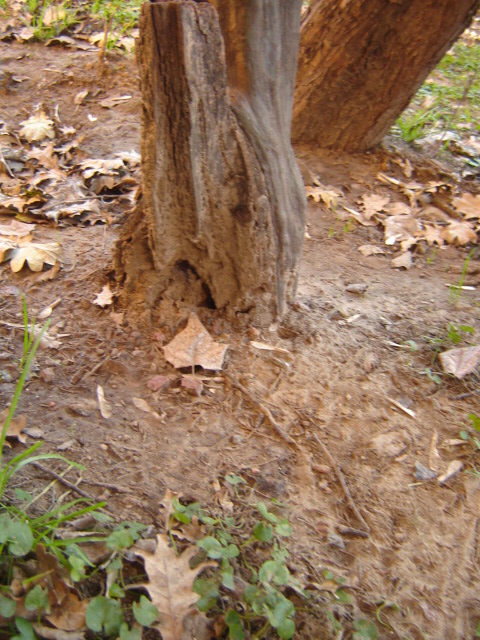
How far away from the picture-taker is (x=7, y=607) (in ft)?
4.23

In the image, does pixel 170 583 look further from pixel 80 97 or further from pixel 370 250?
pixel 80 97

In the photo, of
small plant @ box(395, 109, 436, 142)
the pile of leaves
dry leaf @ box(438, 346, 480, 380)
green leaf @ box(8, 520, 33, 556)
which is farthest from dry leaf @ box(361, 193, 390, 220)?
green leaf @ box(8, 520, 33, 556)

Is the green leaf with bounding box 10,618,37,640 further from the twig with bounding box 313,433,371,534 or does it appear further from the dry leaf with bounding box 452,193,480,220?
the dry leaf with bounding box 452,193,480,220

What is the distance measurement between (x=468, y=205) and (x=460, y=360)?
1639mm

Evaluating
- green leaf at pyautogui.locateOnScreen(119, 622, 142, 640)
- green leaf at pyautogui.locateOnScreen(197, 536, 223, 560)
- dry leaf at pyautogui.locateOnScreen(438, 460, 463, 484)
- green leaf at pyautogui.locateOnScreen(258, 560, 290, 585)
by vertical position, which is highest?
green leaf at pyautogui.locateOnScreen(197, 536, 223, 560)

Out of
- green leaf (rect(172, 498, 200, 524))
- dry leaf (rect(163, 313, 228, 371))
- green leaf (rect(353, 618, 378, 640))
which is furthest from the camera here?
dry leaf (rect(163, 313, 228, 371))

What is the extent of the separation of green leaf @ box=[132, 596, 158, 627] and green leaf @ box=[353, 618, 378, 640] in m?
0.55

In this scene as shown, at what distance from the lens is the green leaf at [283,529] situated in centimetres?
160

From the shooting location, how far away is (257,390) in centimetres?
207

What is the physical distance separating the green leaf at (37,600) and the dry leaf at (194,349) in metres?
0.89

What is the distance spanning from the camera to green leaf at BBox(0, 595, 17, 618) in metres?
1.28

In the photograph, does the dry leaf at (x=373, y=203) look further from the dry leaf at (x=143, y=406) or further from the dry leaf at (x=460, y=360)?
the dry leaf at (x=143, y=406)

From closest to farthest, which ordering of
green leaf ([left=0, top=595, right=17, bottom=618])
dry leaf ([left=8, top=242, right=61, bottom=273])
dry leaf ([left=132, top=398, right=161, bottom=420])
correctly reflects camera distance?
green leaf ([left=0, top=595, right=17, bottom=618])
dry leaf ([left=132, top=398, right=161, bottom=420])
dry leaf ([left=8, top=242, right=61, bottom=273])

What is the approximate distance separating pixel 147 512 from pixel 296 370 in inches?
32.0
